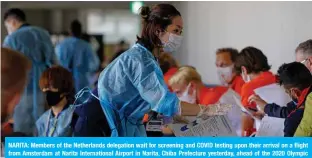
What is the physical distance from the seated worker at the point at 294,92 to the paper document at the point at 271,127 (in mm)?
29

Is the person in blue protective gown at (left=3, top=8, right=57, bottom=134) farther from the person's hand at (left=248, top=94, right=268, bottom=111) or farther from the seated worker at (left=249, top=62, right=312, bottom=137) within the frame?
the seated worker at (left=249, top=62, right=312, bottom=137)

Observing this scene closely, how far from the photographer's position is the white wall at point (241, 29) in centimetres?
312

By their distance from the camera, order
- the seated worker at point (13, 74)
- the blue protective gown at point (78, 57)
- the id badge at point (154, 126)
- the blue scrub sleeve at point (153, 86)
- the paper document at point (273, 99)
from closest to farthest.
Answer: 1. the seated worker at point (13, 74)
2. the blue scrub sleeve at point (153, 86)
3. the id badge at point (154, 126)
4. the paper document at point (273, 99)
5. the blue protective gown at point (78, 57)

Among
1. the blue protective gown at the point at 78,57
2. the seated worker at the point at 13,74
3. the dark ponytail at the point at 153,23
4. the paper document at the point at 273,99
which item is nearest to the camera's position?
the seated worker at the point at 13,74

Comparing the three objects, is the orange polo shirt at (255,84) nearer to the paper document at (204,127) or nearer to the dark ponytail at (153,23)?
the paper document at (204,127)

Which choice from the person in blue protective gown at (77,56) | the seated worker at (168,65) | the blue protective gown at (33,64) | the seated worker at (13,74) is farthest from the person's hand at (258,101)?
the person in blue protective gown at (77,56)

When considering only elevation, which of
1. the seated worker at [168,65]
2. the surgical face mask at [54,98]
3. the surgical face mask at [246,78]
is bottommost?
the surgical face mask at [54,98]

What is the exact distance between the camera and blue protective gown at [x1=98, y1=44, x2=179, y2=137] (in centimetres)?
267

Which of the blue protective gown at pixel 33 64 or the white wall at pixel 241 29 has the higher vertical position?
the white wall at pixel 241 29

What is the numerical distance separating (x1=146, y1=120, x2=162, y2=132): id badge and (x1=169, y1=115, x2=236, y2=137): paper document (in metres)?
0.06

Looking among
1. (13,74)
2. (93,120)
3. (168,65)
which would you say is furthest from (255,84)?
(13,74)

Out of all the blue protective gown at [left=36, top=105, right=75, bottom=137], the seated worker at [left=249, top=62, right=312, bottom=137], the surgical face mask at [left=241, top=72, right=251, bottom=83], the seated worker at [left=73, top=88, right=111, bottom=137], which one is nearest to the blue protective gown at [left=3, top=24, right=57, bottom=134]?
the blue protective gown at [left=36, top=105, right=75, bottom=137]

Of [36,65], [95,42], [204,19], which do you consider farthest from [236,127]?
[95,42]

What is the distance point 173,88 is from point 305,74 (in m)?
0.64
